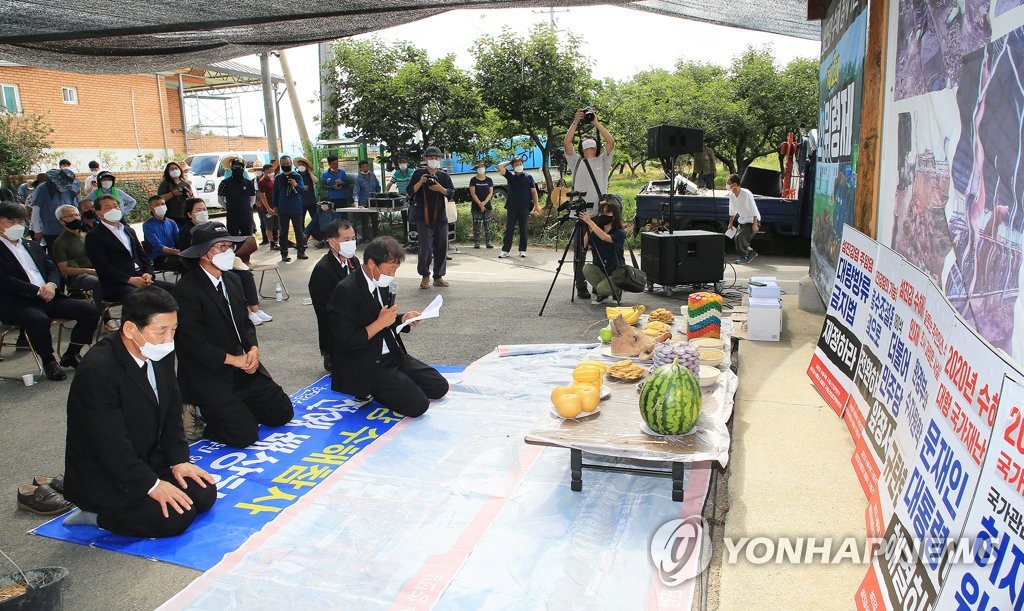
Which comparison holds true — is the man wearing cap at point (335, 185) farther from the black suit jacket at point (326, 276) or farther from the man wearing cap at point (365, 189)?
the black suit jacket at point (326, 276)

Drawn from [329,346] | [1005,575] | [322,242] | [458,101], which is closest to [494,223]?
[458,101]

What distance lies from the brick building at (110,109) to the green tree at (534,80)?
834 centimetres

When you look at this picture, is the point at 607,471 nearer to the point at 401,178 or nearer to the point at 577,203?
the point at 577,203

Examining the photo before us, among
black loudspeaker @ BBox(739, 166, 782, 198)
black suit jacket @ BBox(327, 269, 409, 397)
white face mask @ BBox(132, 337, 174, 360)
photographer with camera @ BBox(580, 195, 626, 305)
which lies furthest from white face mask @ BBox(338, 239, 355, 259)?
black loudspeaker @ BBox(739, 166, 782, 198)

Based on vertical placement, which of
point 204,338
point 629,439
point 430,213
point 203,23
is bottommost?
point 629,439

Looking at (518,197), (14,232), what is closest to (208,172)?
(518,197)

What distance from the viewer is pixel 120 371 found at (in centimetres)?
391

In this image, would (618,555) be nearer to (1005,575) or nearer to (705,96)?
(1005,575)

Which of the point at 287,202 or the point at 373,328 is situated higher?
the point at 287,202

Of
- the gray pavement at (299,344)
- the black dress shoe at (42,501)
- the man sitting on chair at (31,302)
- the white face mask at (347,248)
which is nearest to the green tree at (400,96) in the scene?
the gray pavement at (299,344)

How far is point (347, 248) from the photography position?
21.3 feet

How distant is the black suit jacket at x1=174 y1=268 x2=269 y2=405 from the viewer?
203 inches

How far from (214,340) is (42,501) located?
4.78ft

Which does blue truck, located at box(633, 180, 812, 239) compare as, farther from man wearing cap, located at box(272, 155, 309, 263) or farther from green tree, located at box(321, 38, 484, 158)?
man wearing cap, located at box(272, 155, 309, 263)
